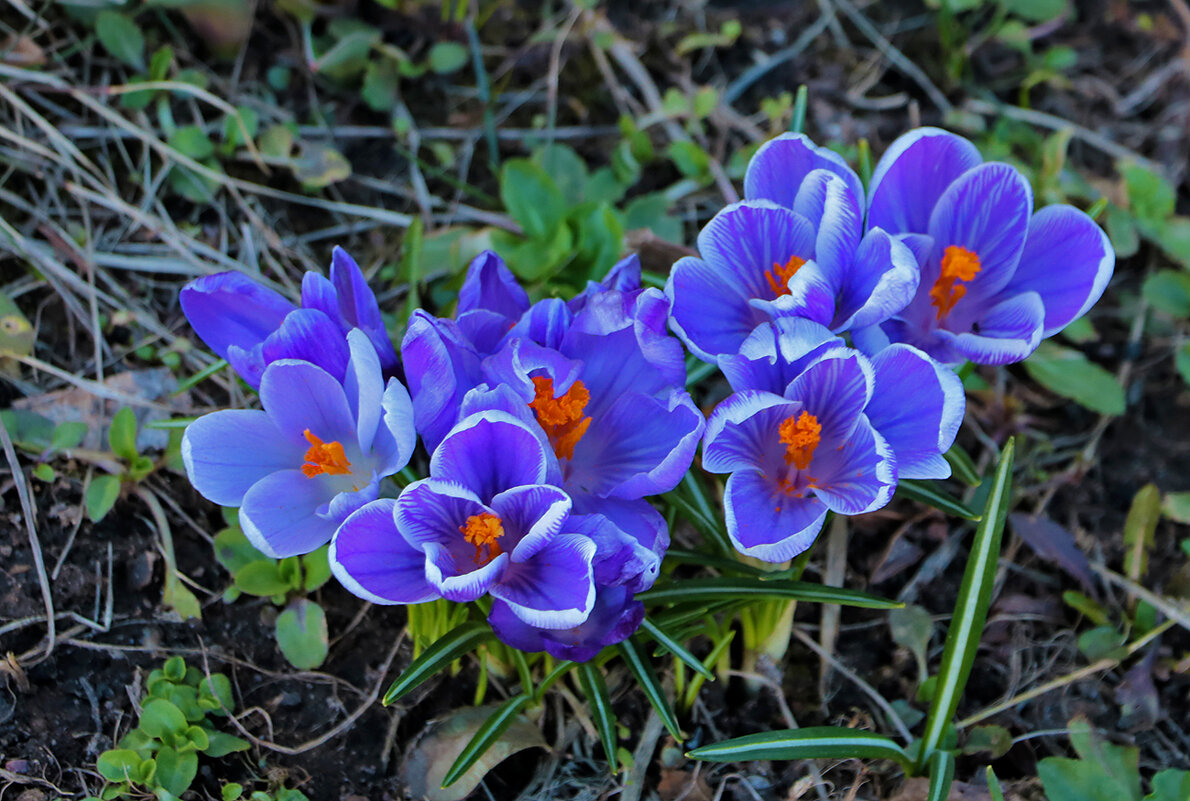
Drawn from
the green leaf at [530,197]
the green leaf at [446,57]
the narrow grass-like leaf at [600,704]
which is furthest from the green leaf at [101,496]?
the green leaf at [446,57]

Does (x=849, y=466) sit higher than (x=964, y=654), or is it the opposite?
(x=849, y=466)

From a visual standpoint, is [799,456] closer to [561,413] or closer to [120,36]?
[561,413]

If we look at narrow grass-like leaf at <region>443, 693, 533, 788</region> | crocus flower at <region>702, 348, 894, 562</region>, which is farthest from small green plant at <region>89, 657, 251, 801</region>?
crocus flower at <region>702, 348, 894, 562</region>

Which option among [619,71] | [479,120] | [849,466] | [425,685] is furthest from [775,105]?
[425,685]

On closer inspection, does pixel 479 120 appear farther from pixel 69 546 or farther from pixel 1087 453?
pixel 1087 453

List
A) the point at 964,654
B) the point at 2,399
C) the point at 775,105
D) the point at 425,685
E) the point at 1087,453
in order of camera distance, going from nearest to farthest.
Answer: the point at 964,654, the point at 425,685, the point at 2,399, the point at 1087,453, the point at 775,105

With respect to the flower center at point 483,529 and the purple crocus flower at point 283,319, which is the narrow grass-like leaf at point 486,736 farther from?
the purple crocus flower at point 283,319
